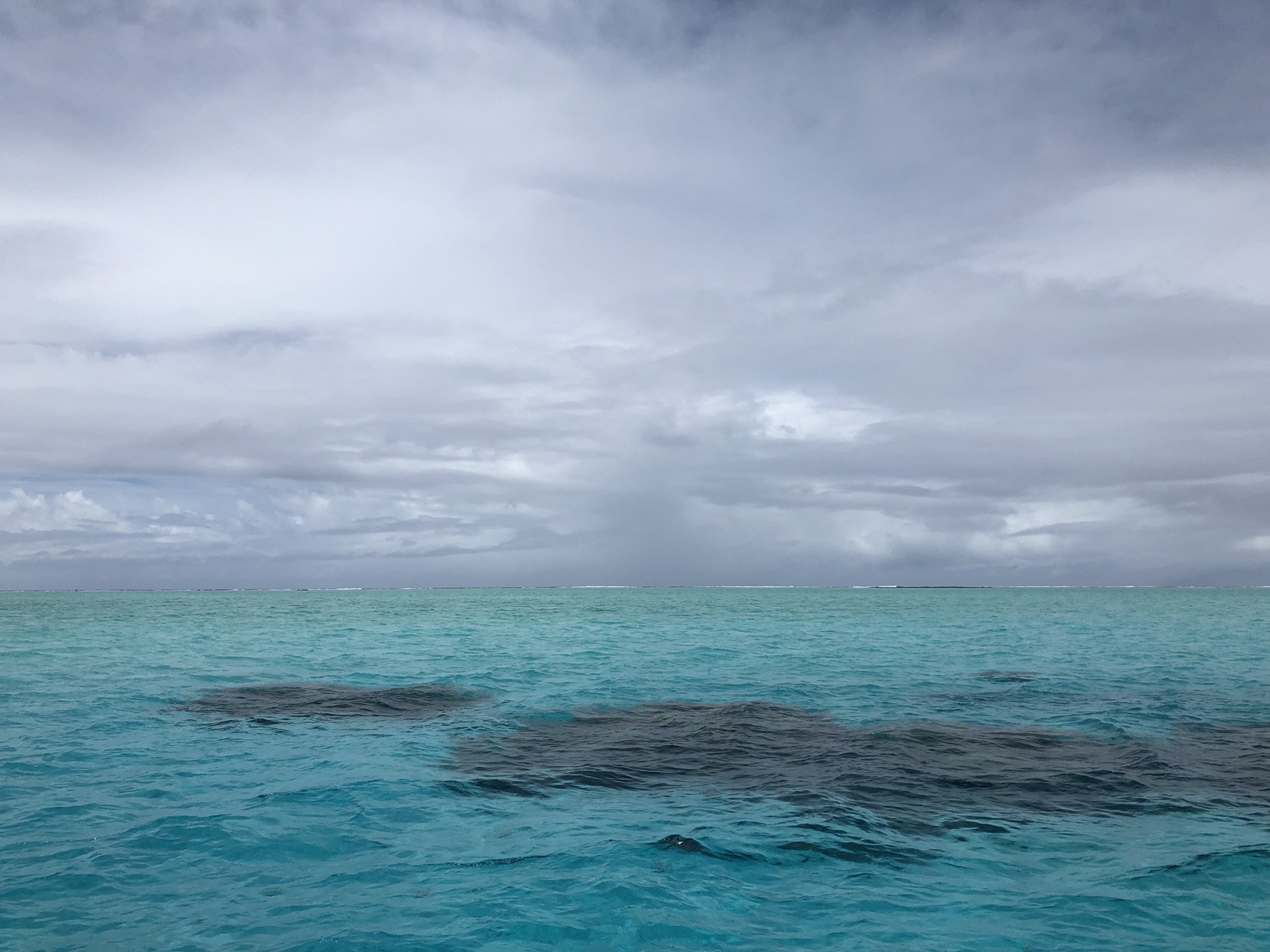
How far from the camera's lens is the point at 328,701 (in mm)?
30531

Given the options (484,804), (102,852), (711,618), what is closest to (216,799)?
(102,852)

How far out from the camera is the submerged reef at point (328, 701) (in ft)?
91.6

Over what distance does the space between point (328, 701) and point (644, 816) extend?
18411mm

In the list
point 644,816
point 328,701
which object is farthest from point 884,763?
point 328,701

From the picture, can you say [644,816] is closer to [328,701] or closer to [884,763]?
[884,763]

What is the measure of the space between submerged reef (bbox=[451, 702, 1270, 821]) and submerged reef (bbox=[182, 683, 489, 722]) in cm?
564

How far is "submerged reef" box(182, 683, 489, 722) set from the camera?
1099 inches

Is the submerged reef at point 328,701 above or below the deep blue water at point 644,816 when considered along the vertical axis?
below

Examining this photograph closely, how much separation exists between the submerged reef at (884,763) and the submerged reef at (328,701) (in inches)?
222

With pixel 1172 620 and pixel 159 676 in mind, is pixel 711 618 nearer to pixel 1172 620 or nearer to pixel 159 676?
pixel 1172 620

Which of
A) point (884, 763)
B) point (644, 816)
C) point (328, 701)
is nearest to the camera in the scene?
point (644, 816)

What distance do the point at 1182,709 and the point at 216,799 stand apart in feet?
98.7

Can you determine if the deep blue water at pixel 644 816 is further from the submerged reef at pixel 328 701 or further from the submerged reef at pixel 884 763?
the submerged reef at pixel 328 701

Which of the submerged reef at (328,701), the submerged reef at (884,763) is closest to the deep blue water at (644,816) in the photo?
the submerged reef at (884,763)
